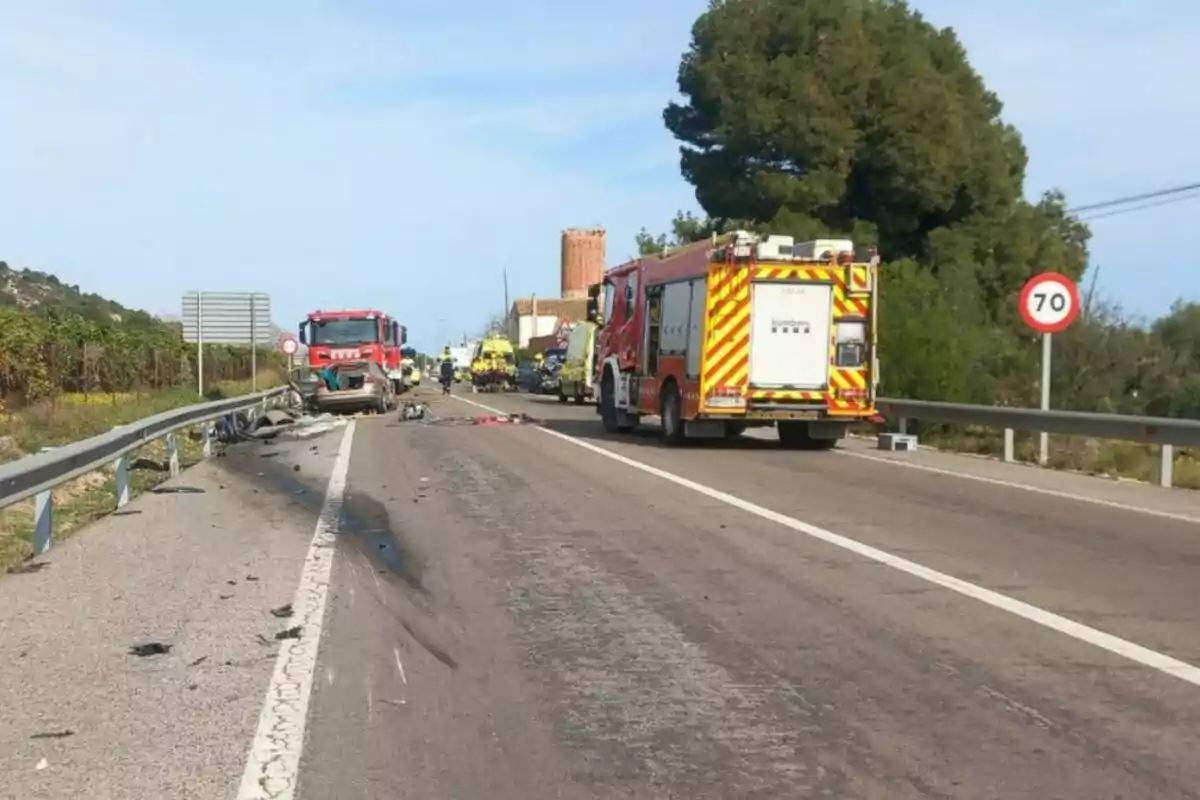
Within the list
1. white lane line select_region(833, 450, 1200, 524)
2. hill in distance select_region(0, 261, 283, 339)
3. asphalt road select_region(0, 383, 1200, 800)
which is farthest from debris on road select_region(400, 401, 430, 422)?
hill in distance select_region(0, 261, 283, 339)

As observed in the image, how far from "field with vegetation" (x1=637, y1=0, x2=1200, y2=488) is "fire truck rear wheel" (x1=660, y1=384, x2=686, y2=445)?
49.9 ft

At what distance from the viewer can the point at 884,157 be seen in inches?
1510

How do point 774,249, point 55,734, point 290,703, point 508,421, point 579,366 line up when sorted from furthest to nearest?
1. point 579,366
2. point 508,421
3. point 774,249
4. point 290,703
5. point 55,734

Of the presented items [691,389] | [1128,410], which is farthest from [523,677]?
[1128,410]

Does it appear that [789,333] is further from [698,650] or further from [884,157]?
[884,157]

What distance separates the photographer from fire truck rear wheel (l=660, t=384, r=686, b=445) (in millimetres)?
20608

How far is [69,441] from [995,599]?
1641cm

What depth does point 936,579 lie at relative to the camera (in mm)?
8977

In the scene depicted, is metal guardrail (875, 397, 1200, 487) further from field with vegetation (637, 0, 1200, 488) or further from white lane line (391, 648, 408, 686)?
field with vegetation (637, 0, 1200, 488)

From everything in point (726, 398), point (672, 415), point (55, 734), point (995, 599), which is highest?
point (726, 398)

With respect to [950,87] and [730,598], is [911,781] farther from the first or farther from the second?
[950,87]

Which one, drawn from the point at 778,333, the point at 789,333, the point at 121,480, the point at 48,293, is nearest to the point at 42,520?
the point at 121,480

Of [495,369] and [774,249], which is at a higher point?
[774,249]

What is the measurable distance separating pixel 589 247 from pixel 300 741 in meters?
147
